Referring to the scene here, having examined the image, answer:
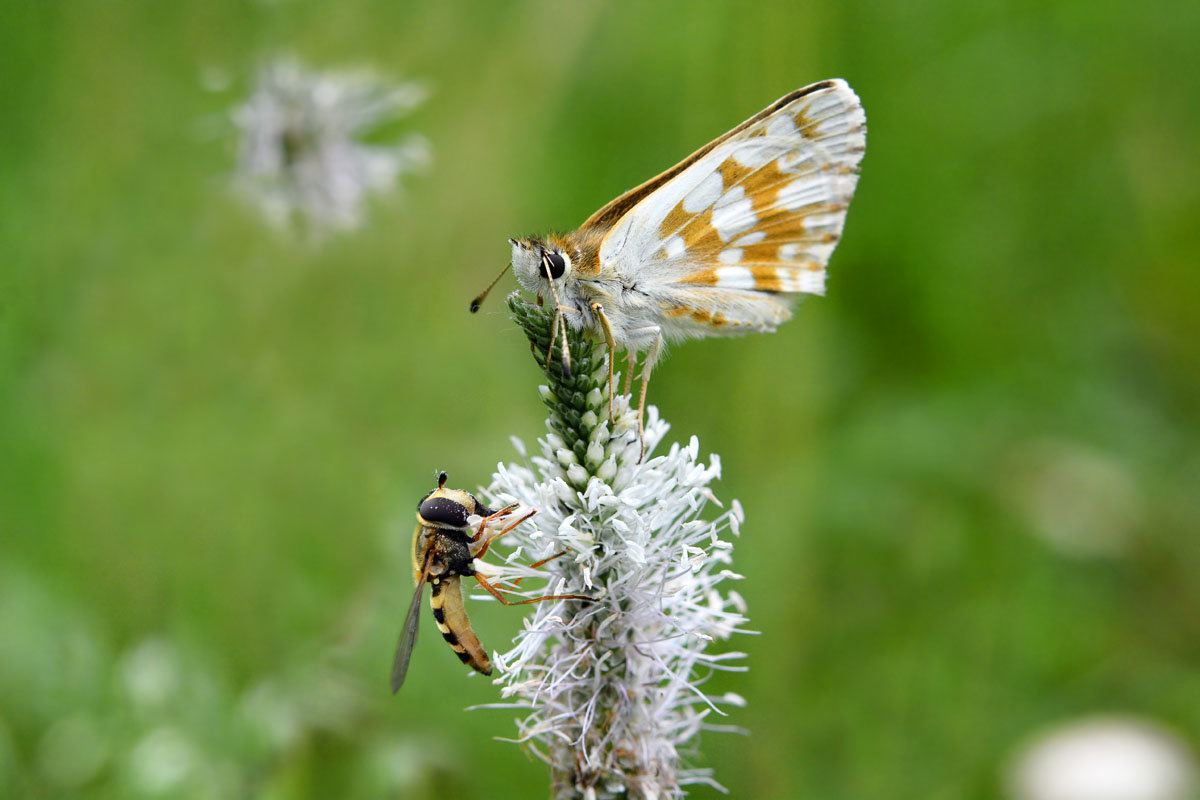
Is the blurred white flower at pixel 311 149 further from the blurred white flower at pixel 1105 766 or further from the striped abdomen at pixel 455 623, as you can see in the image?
the blurred white flower at pixel 1105 766

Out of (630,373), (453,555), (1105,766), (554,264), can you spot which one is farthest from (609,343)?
(1105,766)

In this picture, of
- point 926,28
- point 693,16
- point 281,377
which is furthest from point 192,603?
point 926,28

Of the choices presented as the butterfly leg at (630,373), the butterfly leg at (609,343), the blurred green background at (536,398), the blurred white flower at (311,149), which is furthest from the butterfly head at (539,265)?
the blurred white flower at (311,149)

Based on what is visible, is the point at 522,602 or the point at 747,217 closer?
the point at 522,602

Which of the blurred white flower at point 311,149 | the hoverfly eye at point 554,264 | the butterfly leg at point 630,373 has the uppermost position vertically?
the blurred white flower at point 311,149

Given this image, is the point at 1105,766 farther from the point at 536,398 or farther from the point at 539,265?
the point at 539,265

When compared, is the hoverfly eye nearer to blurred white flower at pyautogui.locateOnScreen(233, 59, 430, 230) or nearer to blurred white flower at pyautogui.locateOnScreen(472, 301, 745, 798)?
blurred white flower at pyautogui.locateOnScreen(472, 301, 745, 798)

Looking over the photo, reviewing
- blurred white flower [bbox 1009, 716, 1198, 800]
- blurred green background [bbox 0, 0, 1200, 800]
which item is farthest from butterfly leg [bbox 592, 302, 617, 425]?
blurred white flower [bbox 1009, 716, 1198, 800]
